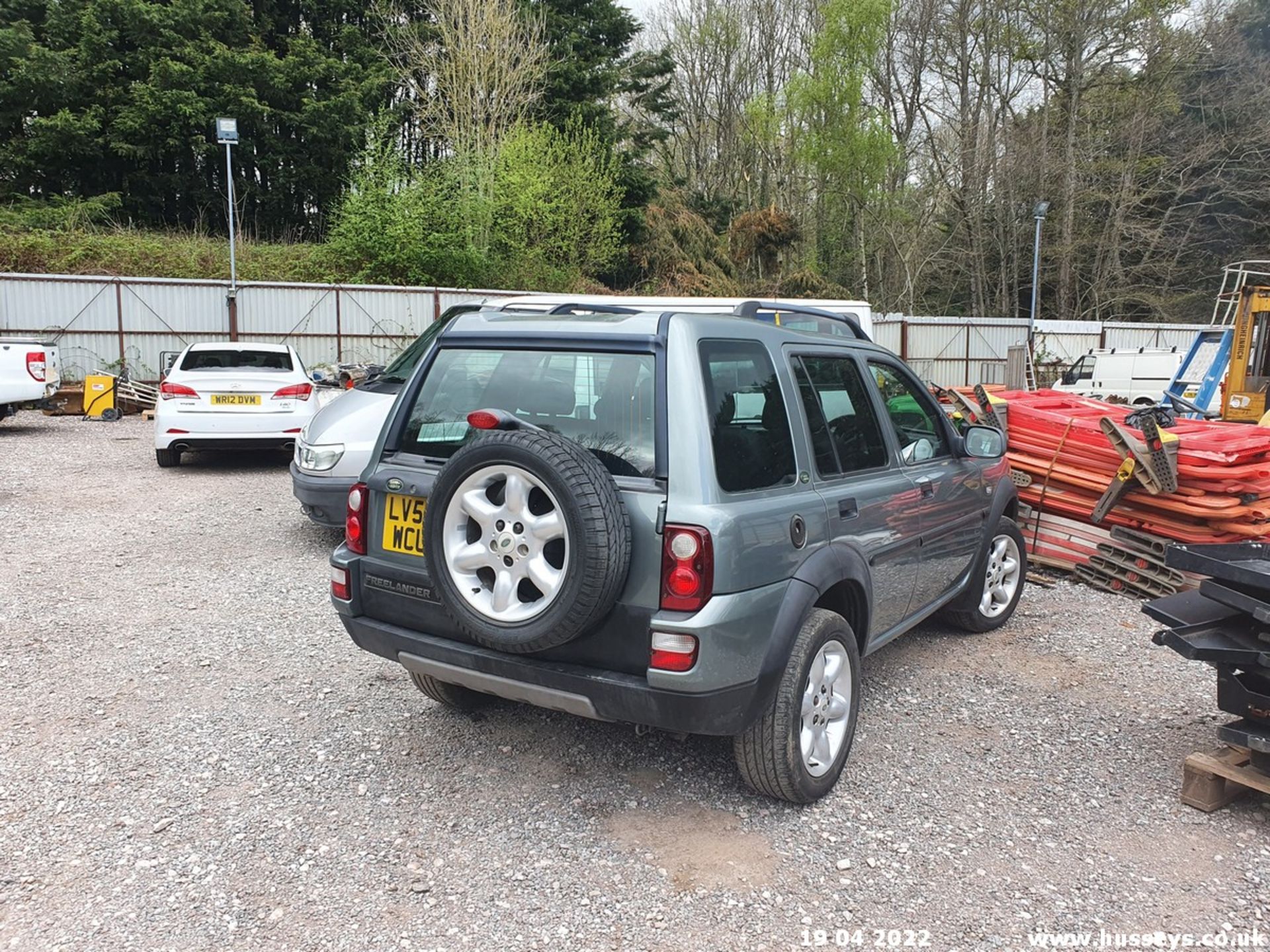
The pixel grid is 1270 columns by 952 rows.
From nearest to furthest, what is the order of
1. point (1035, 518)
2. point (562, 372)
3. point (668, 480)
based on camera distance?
point (668, 480) → point (562, 372) → point (1035, 518)

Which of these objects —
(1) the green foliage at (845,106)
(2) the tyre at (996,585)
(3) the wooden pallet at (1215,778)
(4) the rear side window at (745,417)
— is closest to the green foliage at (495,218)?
(1) the green foliage at (845,106)

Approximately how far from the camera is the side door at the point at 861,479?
3373mm

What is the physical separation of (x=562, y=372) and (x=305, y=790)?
189cm

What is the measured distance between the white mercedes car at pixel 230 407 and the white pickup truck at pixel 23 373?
424 cm

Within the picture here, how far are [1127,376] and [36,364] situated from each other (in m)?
20.1

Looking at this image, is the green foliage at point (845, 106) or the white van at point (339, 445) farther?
the green foliage at point (845, 106)

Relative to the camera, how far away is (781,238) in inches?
1217

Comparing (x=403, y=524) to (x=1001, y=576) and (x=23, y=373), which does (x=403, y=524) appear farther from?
(x=23, y=373)

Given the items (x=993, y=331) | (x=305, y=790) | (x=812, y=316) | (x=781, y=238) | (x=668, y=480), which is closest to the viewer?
(x=668, y=480)

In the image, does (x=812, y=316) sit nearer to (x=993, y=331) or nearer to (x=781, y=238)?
(x=993, y=331)

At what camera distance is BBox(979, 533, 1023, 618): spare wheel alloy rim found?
5180 millimetres

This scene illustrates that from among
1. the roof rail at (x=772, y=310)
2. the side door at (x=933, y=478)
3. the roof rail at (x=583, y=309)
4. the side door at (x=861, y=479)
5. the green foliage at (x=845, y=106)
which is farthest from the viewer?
the green foliage at (x=845, y=106)

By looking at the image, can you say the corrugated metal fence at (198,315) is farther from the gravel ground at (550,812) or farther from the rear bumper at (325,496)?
the gravel ground at (550,812)

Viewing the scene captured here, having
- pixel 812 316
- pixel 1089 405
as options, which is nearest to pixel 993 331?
pixel 1089 405
